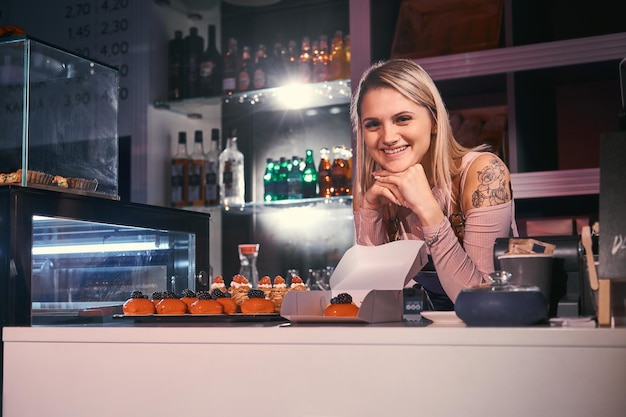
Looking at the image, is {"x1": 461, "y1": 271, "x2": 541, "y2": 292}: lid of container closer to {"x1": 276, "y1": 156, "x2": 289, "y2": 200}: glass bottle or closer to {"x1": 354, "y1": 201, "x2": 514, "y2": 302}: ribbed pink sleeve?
{"x1": 354, "y1": 201, "x2": 514, "y2": 302}: ribbed pink sleeve

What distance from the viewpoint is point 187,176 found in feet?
12.0

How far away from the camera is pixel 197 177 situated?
11.9 feet

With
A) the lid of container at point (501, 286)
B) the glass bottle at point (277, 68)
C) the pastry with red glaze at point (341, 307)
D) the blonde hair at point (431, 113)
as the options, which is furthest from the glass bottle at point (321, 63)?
the lid of container at point (501, 286)

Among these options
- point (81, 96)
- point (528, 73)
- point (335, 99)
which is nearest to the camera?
point (81, 96)

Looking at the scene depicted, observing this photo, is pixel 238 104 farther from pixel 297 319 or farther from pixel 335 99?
pixel 297 319

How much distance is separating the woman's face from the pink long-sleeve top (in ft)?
0.46

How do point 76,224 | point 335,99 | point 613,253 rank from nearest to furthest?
1. point 613,253
2. point 76,224
3. point 335,99

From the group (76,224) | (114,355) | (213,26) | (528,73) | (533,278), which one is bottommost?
(114,355)

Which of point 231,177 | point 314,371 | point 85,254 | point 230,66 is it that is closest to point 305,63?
point 230,66

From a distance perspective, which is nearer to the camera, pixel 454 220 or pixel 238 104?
pixel 454 220

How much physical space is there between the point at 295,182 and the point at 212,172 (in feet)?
1.33

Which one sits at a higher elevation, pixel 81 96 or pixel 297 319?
pixel 81 96

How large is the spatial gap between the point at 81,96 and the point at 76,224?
41 cm

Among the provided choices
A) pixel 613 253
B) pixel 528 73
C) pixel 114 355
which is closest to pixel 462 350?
pixel 613 253
